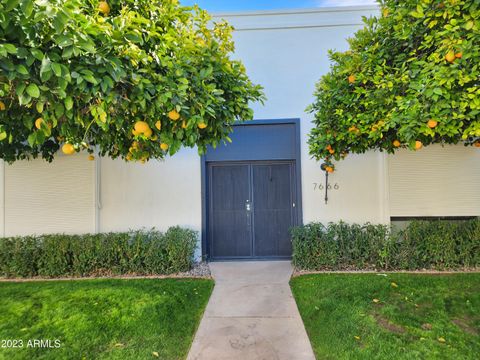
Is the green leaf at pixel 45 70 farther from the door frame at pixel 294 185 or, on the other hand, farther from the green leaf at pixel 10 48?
the door frame at pixel 294 185

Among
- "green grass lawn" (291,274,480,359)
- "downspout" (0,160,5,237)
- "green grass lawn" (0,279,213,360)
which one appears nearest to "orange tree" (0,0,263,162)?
"green grass lawn" (0,279,213,360)

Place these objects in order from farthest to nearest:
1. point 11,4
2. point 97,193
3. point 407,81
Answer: point 97,193, point 407,81, point 11,4

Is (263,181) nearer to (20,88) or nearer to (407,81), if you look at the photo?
(407,81)

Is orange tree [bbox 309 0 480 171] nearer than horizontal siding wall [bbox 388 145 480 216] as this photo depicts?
Yes

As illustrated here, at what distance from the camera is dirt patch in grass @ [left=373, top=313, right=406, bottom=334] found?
125 inches

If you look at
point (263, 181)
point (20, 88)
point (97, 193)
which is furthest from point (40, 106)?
point (263, 181)

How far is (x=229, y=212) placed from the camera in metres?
6.54

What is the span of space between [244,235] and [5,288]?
173 inches

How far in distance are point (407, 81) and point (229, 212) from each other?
4435 mm

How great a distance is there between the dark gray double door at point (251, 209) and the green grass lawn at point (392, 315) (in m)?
1.66

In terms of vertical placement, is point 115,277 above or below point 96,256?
below

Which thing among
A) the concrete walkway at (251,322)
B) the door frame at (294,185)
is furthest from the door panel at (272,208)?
the concrete walkway at (251,322)

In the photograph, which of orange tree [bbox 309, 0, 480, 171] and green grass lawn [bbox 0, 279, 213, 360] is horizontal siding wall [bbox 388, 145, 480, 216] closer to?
orange tree [bbox 309, 0, 480, 171]

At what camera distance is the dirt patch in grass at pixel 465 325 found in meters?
3.18
